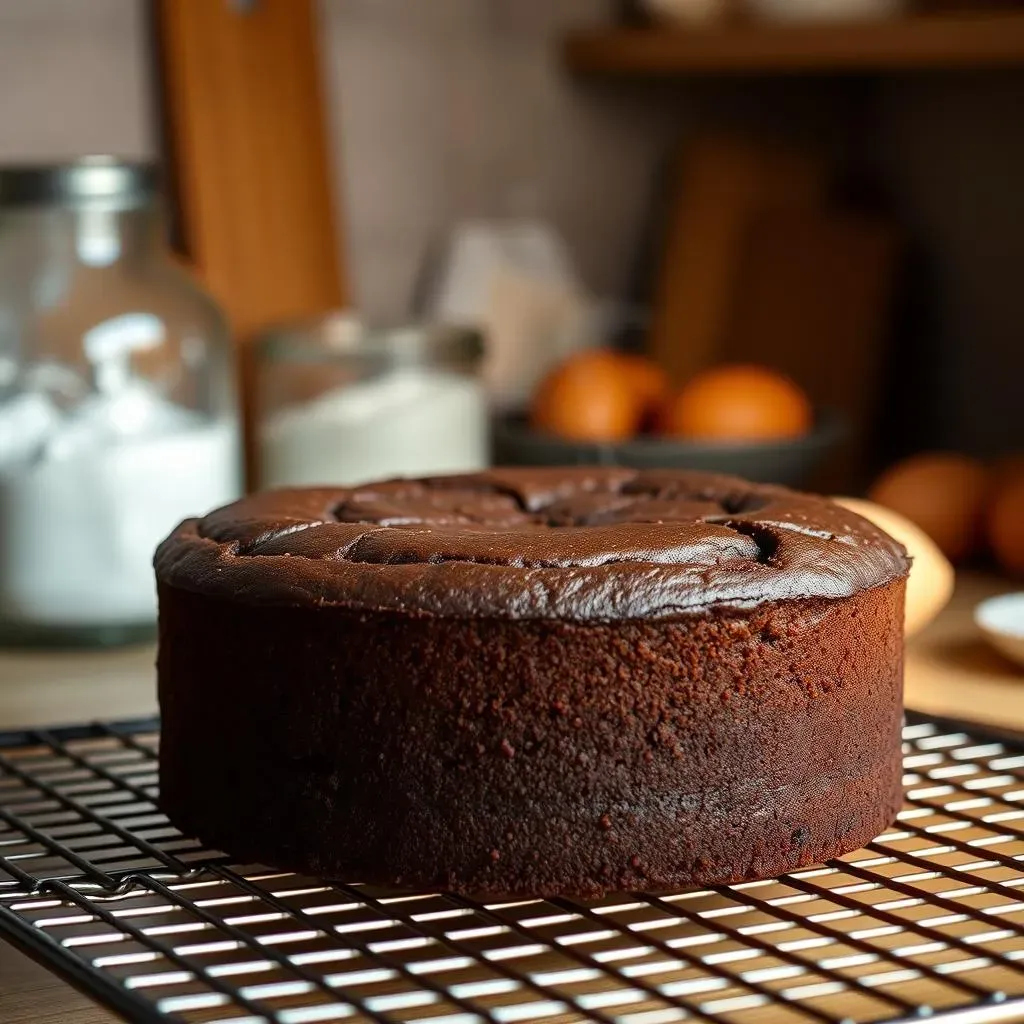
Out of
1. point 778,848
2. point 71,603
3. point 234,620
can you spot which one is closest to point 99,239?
point 71,603

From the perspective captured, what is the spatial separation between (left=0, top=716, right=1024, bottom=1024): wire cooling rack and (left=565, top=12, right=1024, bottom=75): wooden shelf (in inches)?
34.4

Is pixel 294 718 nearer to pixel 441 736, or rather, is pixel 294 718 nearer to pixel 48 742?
pixel 441 736

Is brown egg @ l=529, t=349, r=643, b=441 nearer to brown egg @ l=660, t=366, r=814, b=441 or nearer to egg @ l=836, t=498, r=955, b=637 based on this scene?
brown egg @ l=660, t=366, r=814, b=441

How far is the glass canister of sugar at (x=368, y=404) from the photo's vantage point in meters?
1.54

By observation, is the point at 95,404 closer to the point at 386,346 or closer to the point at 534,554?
the point at 386,346

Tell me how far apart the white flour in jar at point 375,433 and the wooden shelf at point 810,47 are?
0.50 metres

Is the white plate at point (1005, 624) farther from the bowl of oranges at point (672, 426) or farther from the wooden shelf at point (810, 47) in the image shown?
the wooden shelf at point (810, 47)

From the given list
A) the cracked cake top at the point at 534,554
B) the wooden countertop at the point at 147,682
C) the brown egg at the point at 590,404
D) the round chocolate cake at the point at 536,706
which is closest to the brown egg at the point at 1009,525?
the wooden countertop at the point at 147,682

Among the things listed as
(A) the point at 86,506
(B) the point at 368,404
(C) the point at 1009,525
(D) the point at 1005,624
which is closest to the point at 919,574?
(D) the point at 1005,624

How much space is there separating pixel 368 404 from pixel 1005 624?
577 mm

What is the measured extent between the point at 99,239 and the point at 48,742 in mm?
507

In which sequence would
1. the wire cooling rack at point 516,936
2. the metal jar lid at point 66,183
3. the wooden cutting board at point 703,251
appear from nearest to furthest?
the wire cooling rack at point 516,936
the metal jar lid at point 66,183
the wooden cutting board at point 703,251

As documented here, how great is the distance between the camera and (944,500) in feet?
5.31

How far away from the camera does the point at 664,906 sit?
2.60ft
